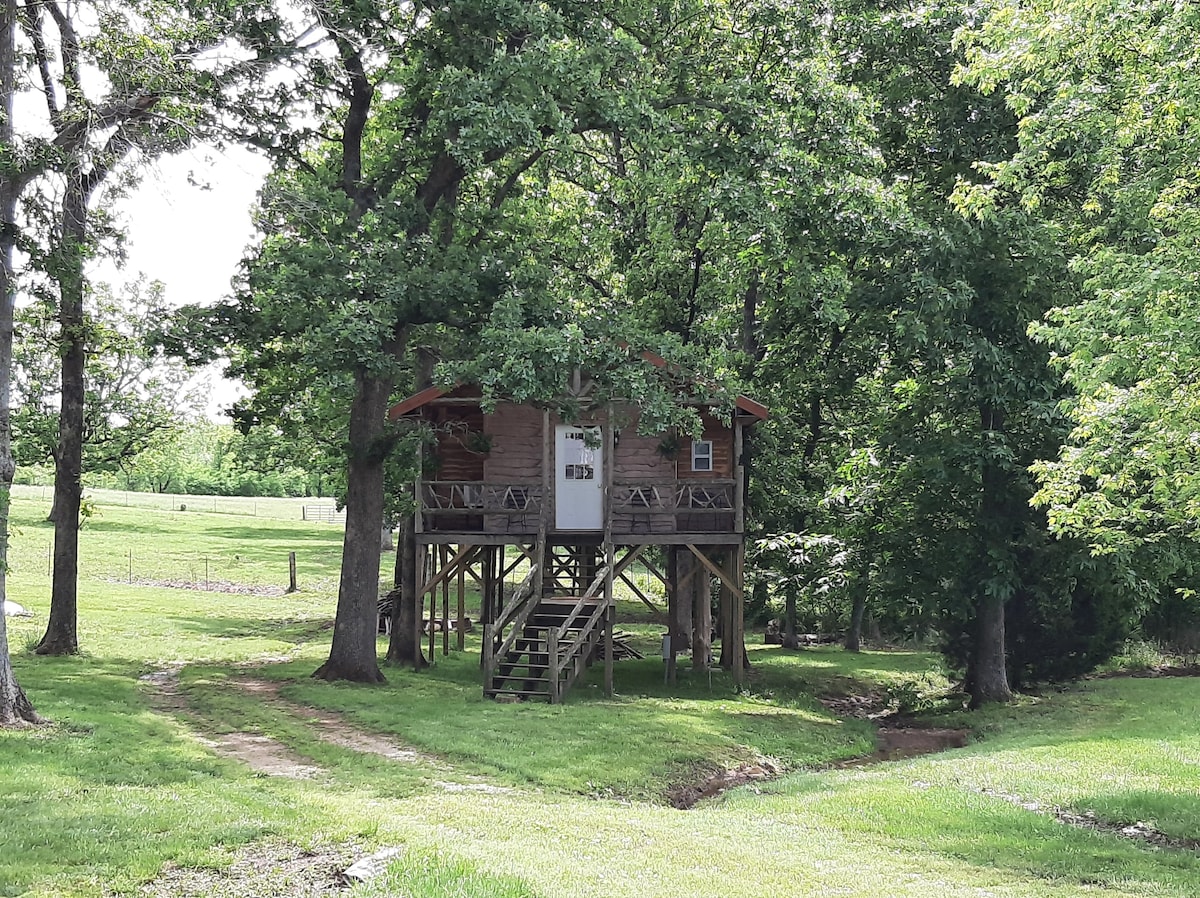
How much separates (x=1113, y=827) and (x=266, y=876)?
9.67 meters

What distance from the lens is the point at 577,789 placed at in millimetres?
14188

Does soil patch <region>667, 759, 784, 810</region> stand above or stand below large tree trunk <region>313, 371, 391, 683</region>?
below

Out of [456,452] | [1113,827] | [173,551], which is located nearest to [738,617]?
[456,452]

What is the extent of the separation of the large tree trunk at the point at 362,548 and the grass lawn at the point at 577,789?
33.6 inches

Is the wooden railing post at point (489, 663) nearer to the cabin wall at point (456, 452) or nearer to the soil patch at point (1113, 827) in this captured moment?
the cabin wall at point (456, 452)

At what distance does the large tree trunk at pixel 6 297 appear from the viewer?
44.5ft

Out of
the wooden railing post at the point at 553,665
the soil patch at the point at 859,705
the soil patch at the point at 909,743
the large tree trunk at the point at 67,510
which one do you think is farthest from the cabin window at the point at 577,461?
the large tree trunk at the point at 67,510

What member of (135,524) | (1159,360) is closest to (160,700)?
(1159,360)

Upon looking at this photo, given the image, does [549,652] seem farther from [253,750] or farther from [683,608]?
[683,608]

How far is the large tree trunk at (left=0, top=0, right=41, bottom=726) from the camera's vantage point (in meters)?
13.6

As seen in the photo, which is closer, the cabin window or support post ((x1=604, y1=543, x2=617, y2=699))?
support post ((x1=604, y1=543, x2=617, y2=699))

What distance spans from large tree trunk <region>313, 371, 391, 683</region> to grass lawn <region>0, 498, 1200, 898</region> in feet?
2.80

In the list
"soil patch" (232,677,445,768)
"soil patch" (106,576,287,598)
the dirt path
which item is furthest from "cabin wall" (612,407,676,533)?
"soil patch" (106,576,287,598)

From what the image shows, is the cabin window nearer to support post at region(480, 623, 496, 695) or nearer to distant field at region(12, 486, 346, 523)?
support post at region(480, 623, 496, 695)
